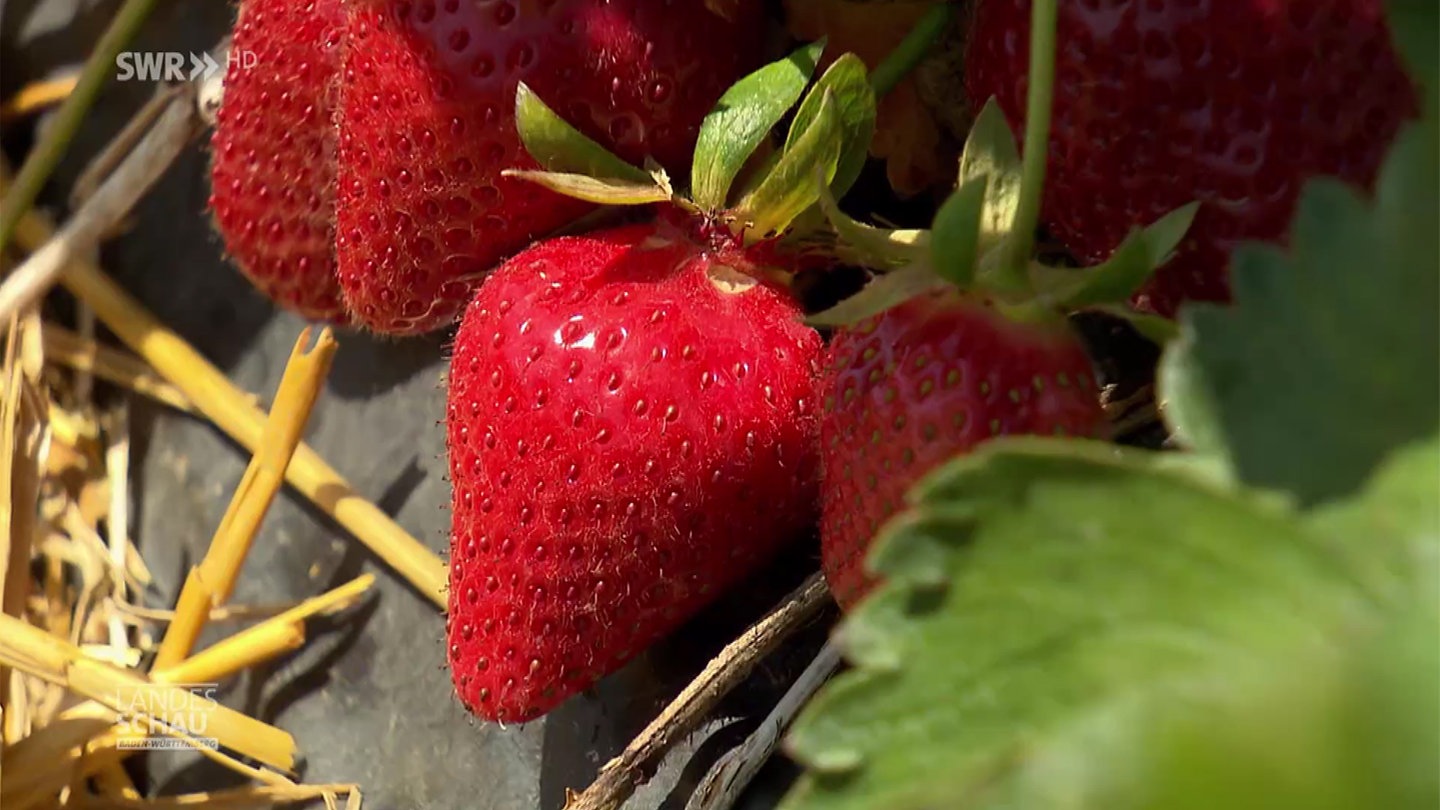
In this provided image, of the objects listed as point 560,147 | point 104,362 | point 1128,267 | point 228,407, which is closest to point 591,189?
point 560,147

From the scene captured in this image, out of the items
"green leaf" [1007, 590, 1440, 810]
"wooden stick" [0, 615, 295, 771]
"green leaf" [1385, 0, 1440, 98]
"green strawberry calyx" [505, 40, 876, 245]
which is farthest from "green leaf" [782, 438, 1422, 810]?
"wooden stick" [0, 615, 295, 771]

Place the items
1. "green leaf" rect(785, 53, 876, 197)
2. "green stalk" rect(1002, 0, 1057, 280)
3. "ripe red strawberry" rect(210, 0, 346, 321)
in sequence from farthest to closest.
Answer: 1. "ripe red strawberry" rect(210, 0, 346, 321)
2. "green leaf" rect(785, 53, 876, 197)
3. "green stalk" rect(1002, 0, 1057, 280)

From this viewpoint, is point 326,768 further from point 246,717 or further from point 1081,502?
point 1081,502

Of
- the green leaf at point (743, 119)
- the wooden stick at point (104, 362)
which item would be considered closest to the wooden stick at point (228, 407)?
the wooden stick at point (104, 362)

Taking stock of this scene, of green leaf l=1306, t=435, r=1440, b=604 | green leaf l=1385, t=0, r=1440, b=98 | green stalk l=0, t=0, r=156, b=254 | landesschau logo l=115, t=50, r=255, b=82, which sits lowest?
green leaf l=1306, t=435, r=1440, b=604

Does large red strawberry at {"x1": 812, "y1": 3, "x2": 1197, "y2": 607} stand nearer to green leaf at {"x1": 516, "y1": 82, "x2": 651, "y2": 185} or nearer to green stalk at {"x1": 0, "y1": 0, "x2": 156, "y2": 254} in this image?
green leaf at {"x1": 516, "y1": 82, "x2": 651, "y2": 185}
